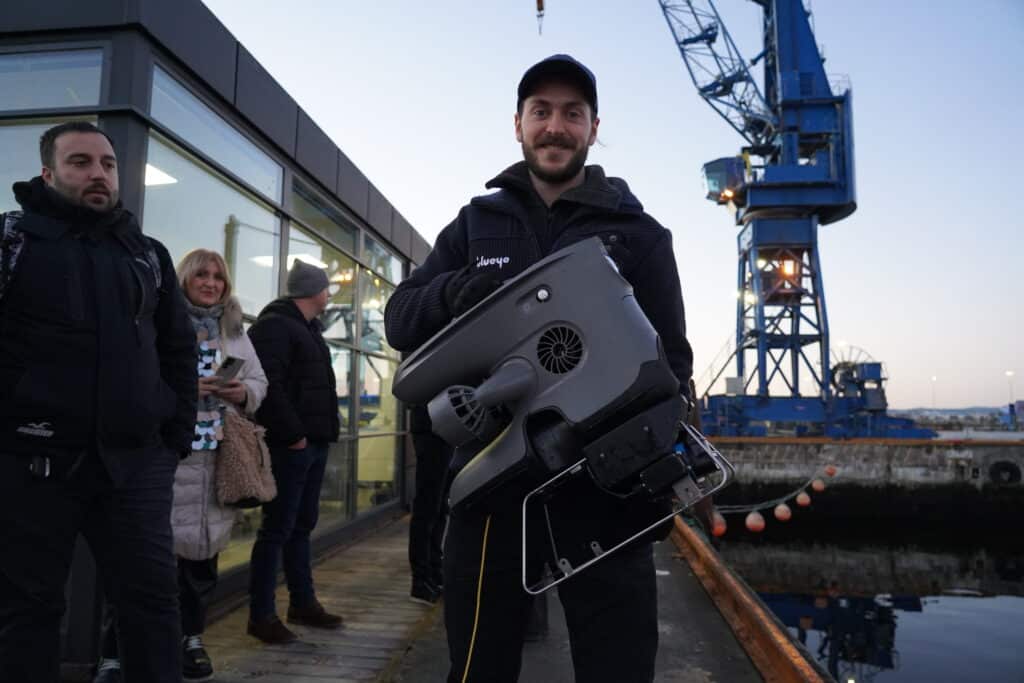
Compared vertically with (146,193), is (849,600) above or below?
below

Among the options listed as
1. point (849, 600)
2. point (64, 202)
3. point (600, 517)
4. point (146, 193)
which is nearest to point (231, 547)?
point (146, 193)

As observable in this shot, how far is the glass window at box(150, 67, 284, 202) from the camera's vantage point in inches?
128

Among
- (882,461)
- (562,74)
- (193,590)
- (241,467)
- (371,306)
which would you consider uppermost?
(371,306)

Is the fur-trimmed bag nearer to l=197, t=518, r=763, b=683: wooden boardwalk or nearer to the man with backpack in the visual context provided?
A: the man with backpack

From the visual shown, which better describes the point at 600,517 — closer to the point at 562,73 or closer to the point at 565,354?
the point at 565,354

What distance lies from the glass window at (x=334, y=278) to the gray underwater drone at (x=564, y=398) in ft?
13.1

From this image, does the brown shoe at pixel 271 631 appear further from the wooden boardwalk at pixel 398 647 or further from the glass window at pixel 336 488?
the glass window at pixel 336 488

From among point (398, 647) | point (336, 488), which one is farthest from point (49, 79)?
point (336, 488)

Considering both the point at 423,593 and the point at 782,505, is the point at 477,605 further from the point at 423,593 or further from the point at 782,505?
the point at 782,505

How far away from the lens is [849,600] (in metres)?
11.9

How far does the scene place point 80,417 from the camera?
67.9 inches

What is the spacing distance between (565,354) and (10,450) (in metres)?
1.50

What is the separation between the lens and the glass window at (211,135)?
3246mm

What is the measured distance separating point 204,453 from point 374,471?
13.5ft
